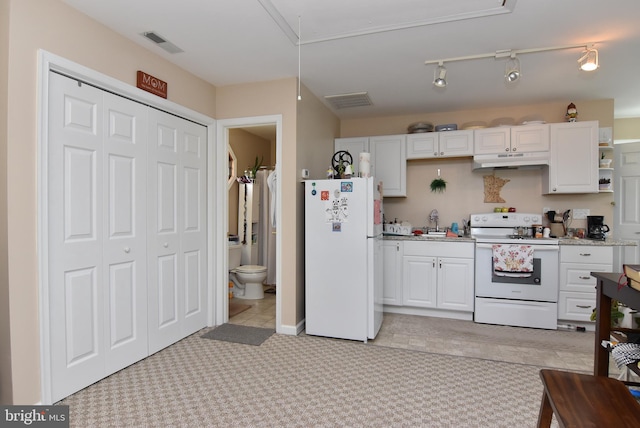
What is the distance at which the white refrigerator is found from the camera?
10.2 feet

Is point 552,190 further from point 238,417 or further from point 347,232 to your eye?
point 238,417

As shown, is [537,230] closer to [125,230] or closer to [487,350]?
[487,350]

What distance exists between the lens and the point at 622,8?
2170mm

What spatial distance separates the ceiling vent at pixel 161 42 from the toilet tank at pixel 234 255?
8.71 feet

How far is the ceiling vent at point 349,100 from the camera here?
12.5 feet

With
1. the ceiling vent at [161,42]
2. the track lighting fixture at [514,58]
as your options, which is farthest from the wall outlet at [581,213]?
the ceiling vent at [161,42]

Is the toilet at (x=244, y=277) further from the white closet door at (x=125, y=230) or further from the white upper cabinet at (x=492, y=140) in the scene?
the white upper cabinet at (x=492, y=140)

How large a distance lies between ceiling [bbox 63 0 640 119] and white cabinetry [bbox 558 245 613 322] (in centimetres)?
170

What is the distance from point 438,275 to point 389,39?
8.30 feet

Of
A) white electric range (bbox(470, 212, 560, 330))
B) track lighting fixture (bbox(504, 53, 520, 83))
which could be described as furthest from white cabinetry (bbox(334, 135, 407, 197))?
track lighting fixture (bbox(504, 53, 520, 83))

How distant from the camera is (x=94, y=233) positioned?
2346mm

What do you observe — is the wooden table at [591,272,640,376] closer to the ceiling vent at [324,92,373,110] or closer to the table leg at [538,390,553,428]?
the table leg at [538,390,553,428]

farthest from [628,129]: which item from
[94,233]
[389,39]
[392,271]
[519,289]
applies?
[94,233]

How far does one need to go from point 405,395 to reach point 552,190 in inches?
117
